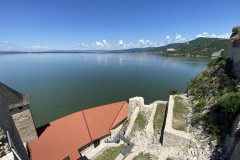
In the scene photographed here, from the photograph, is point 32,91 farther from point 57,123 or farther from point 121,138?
point 121,138

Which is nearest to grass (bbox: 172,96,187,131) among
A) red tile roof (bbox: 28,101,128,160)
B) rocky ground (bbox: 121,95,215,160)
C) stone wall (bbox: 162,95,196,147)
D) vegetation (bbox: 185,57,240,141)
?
rocky ground (bbox: 121,95,215,160)

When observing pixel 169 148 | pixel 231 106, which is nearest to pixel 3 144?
pixel 169 148

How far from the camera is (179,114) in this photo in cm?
1161

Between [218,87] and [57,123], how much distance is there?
17799mm

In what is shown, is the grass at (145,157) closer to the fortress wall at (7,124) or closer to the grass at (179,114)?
the grass at (179,114)

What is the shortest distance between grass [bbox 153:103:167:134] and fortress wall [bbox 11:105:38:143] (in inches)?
476

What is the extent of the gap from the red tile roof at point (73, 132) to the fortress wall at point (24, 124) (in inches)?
25.3

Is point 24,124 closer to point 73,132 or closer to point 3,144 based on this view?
point 73,132

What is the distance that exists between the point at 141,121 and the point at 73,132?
7.61 metres

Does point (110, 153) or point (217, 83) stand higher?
point (217, 83)

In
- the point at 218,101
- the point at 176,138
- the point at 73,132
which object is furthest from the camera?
the point at 73,132

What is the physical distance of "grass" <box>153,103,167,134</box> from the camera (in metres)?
11.9

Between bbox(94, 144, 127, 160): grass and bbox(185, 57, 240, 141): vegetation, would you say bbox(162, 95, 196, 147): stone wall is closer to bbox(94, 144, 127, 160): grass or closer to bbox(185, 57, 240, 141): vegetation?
bbox(185, 57, 240, 141): vegetation

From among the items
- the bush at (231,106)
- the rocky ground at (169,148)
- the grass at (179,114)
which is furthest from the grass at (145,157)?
the bush at (231,106)
